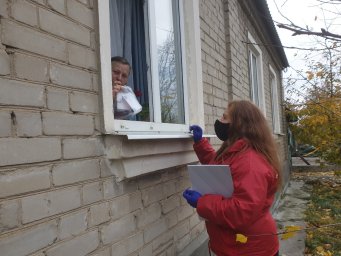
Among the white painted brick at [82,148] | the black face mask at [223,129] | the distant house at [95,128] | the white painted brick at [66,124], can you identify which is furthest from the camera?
the black face mask at [223,129]

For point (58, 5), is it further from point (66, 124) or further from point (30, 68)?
point (66, 124)

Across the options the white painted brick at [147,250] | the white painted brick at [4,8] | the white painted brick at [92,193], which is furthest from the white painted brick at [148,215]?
the white painted brick at [4,8]

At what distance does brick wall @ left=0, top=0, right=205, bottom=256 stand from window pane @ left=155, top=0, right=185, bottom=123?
1.03 m

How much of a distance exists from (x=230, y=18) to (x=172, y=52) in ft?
6.05

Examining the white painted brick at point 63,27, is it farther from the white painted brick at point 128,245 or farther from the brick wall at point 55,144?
the white painted brick at point 128,245

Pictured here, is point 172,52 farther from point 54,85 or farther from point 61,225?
point 61,225

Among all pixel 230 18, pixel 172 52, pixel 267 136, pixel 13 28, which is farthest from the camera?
pixel 230 18

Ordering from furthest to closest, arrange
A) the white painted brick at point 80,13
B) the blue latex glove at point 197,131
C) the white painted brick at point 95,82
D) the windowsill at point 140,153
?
the blue latex glove at point 197,131
the windowsill at point 140,153
the white painted brick at point 95,82
the white painted brick at point 80,13

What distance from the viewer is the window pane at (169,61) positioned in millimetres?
3137

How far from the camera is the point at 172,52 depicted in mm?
3369

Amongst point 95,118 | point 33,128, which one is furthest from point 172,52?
point 33,128

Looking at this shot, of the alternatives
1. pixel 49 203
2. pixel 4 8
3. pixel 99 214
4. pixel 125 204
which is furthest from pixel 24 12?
pixel 125 204

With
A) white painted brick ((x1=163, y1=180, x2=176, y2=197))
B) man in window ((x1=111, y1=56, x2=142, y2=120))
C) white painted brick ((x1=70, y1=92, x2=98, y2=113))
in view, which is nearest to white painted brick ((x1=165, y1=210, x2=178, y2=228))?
white painted brick ((x1=163, y1=180, x2=176, y2=197))

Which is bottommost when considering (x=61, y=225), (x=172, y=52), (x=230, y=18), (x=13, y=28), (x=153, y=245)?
(x=153, y=245)
